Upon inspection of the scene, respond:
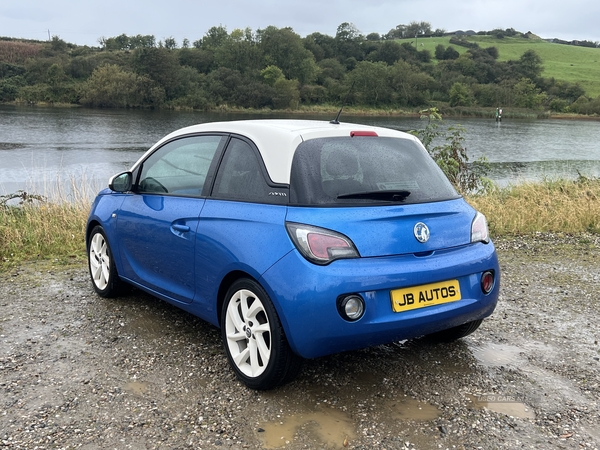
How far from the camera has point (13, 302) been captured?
5.18 m

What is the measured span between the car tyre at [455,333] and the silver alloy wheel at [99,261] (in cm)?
290

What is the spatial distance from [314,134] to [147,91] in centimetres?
8240

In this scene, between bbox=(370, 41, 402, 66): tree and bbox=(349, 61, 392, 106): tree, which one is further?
bbox=(370, 41, 402, 66): tree

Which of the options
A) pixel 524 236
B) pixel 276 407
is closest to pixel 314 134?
pixel 276 407

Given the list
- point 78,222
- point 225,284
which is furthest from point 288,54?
point 225,284

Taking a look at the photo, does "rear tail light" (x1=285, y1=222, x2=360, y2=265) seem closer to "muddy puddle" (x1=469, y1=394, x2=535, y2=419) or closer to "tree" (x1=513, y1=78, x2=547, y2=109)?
"muddy puddle" (x1=469, y1=394, x2=535, y2=419)

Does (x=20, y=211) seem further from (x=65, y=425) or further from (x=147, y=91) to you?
(x=147, y=91)

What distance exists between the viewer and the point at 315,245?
2990mm

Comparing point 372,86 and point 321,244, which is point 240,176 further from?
point 372,86

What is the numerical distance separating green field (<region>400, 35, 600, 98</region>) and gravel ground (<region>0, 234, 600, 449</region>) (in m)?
115

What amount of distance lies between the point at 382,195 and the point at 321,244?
558mm

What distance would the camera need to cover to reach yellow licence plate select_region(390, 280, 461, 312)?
3.08 metres

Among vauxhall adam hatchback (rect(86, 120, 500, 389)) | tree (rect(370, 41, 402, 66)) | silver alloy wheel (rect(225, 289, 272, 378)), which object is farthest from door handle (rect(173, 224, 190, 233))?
tree (rect(370, 41, 402, 66))

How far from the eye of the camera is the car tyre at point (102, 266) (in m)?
4.99
